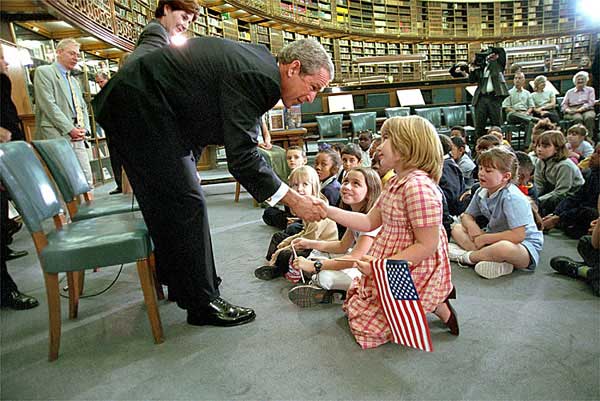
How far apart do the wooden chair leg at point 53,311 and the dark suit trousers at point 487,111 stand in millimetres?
5208

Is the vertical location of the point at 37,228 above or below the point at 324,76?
below

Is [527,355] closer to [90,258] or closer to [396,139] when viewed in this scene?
[396,139]

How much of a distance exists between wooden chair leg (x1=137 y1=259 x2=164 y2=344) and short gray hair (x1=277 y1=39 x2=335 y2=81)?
2.96 ft

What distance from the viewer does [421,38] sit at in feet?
40.6

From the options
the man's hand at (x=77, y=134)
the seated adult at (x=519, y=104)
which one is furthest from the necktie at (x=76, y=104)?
the seated adult at (x=519, y=104)

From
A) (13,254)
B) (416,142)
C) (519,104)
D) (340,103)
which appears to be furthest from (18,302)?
Result: (519,104)

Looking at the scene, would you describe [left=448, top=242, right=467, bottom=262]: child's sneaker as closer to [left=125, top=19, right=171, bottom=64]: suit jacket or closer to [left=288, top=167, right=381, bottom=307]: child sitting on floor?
[left=288, top=167, right=381, bottom=307]: child sitting on floor

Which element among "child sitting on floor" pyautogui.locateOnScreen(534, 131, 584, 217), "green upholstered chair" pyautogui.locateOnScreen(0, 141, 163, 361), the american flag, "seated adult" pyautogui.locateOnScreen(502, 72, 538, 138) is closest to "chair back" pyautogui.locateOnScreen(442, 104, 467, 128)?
"seated adult" pyautogui.locateOnScreen(502, 72, 538, 138)

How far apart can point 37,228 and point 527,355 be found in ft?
5.59

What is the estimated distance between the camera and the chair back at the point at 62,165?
6.05 ft

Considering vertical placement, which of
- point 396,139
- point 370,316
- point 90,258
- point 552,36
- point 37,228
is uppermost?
point 552,36

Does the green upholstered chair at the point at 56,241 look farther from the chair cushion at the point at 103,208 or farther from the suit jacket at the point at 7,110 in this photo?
→ the suit jacket at the point at 7,110

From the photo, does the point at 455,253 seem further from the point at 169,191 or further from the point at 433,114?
the point at 433,114

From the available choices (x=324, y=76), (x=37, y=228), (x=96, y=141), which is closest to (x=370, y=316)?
(x=324, y=76)
